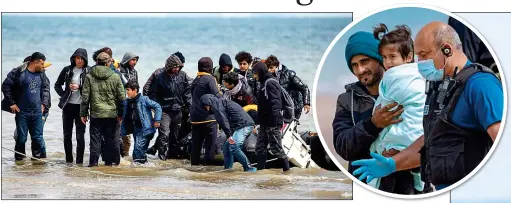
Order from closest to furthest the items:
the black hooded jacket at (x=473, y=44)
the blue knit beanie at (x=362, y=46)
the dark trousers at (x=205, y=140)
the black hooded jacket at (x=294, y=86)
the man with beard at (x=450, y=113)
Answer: the man with beard at (x=450, y=113), the black hooded jacket at (x=473, y=44), the blue knit beanie at (x=362, y=46), the black hooded jacket at (x=294, y=86), the dark trousers at (x=205, y=140)

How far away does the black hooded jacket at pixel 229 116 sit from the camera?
36.2 feet

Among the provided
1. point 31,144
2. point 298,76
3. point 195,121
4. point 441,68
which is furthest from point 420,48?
point 31,144

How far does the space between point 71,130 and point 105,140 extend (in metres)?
0.30

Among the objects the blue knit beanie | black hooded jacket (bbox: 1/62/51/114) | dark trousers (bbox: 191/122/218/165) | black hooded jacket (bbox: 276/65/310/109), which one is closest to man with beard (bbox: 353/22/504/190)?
the blue knit beanie

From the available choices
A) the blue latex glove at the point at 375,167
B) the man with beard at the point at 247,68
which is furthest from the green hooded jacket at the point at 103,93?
the blue latex glove at the point at 375,167

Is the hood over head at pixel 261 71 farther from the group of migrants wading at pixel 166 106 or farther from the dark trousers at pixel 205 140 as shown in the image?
the dark trousers at pixel 205 140

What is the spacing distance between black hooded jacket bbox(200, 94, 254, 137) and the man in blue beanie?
0.78 meters

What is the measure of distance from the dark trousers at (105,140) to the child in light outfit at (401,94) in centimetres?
219

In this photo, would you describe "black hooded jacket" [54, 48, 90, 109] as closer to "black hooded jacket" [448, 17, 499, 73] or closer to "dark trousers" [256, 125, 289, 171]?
"dark trousers" [256, 125, 289, 171]

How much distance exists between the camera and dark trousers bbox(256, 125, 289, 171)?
11.1 metres

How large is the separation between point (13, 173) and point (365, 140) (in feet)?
9.78

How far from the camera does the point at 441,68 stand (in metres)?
10.6

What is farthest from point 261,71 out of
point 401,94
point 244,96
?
point 401,94

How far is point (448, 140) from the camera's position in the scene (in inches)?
411
